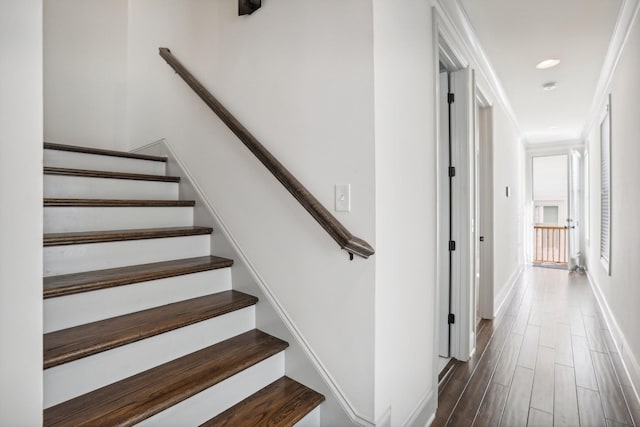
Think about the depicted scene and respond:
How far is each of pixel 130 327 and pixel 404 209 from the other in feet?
4.35

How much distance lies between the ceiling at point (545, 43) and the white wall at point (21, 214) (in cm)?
231

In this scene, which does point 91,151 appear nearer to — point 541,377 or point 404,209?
point 404,209

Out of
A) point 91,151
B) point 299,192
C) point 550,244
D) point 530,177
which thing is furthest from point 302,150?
point 550,244

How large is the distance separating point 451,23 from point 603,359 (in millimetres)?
2748

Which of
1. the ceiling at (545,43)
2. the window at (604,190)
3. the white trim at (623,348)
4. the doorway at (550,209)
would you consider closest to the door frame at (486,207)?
the ceiling at (545,43)

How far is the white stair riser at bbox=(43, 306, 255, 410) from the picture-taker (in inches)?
45.3

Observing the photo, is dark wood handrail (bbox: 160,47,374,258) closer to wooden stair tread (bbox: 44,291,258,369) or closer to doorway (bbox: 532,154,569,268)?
wooden stair tread (bbox: 44,291,258,369)

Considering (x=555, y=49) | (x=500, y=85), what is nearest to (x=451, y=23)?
(x=555, y=49)

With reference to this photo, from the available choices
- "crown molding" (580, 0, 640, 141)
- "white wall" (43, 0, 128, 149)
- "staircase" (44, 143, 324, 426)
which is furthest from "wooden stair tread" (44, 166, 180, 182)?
"crown molding" (580, 0, 640, 141)

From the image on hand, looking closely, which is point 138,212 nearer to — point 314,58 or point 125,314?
point 125,314

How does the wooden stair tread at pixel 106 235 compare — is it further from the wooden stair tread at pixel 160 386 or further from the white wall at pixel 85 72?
the white wall at pixel 85 72

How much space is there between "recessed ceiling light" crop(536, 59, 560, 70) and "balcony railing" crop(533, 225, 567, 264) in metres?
5.04

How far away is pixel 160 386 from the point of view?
4.11 ft

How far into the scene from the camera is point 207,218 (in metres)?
2.15
